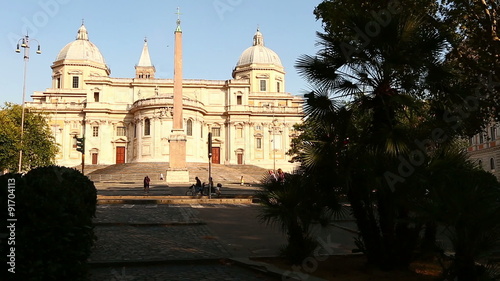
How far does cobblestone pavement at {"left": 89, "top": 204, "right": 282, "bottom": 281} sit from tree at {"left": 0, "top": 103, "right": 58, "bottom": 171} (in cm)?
3271

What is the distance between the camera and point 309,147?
287 inches

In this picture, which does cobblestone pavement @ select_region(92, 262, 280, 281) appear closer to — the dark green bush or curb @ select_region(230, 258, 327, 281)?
curb @ select_region(230, 258, 327, 281)

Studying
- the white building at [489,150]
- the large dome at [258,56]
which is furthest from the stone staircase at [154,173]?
the large dome at [258,56]

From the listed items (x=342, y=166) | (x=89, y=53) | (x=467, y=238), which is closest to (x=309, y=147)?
(x=342, y=166)

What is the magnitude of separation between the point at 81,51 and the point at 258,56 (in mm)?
32025

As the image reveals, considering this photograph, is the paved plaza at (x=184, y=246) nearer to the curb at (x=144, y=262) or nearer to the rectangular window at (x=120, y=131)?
the curb at (x=144, y=262)

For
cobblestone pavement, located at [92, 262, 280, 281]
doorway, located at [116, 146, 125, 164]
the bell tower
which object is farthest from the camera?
the bell tower

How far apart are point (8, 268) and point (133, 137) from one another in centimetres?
6202

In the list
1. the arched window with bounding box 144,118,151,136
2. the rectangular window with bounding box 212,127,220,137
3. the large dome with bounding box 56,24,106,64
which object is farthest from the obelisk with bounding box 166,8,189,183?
the large dome with bounding box 56,24,106,64

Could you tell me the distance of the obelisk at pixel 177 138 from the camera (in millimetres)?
39594

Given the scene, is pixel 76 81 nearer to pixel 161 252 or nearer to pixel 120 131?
pixel 120 131

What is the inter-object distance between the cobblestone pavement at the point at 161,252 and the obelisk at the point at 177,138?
83.8 ft

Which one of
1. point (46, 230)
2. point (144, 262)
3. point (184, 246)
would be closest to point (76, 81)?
point (184, 246)

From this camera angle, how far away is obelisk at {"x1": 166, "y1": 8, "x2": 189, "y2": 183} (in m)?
39.6
